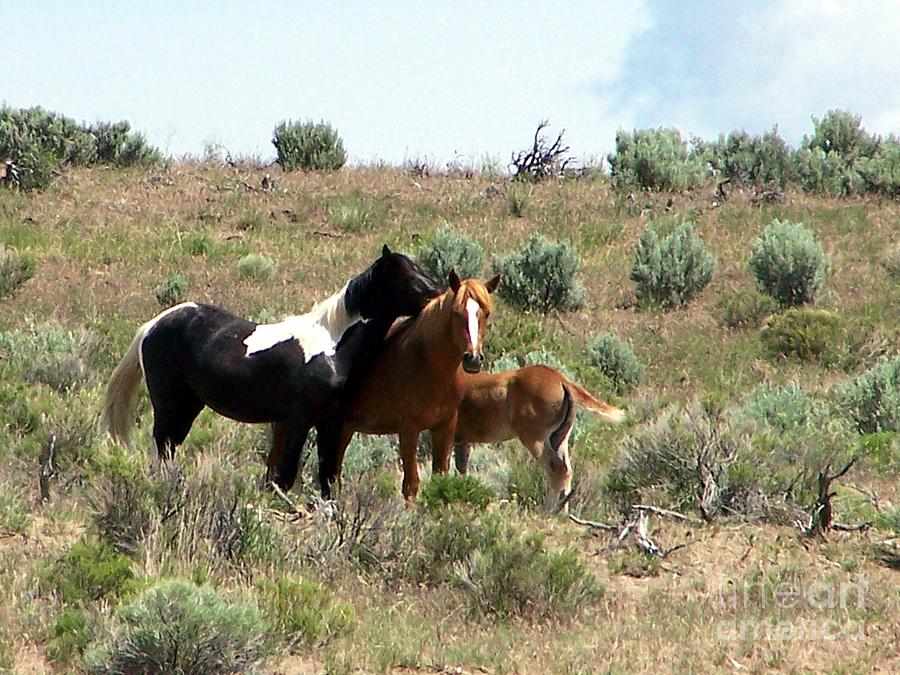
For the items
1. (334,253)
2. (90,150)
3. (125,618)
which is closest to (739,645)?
(125,618)

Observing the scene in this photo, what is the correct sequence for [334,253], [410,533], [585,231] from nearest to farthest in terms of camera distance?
[410,533], [334,253], [585,231]

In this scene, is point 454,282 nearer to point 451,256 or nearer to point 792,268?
point 451,256

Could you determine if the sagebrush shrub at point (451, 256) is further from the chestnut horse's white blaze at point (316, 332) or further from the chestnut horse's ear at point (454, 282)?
the chestnut horse's ear at point (454, 282)

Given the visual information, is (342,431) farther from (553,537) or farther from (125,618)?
(125,618)

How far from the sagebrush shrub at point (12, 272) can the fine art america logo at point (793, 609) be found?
1264cm

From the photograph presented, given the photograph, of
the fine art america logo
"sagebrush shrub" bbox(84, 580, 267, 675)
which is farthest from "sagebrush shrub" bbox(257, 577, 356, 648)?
the fine art america logo

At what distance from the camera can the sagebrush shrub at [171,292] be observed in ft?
61.6

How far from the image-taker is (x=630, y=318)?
64.4 ft

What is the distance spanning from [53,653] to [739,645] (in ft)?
11.1

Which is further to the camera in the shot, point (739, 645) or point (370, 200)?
point (370, 200)

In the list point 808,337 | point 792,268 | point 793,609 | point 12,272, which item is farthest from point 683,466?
point 12,272

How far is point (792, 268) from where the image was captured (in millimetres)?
19844

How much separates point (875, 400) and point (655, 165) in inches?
475

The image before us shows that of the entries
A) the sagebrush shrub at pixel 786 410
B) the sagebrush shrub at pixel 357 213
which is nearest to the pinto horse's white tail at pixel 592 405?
the sagebrush shrub at pixel 786 410
